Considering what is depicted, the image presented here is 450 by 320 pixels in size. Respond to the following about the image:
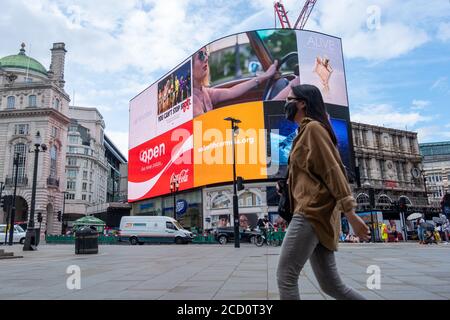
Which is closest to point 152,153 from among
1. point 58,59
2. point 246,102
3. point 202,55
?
point 202,55

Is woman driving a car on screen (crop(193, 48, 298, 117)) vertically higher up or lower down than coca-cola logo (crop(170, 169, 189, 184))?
higher up

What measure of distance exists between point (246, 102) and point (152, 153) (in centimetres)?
1857

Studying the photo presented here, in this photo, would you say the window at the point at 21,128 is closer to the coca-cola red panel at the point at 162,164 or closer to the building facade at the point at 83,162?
the coca-cola red panel at the point at 162,164

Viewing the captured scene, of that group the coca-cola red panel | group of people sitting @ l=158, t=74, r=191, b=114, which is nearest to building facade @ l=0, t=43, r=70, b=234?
the coca-cola red panel

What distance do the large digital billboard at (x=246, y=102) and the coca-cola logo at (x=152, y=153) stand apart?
1.95 ft

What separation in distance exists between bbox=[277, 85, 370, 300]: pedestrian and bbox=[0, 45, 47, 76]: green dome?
72.4m

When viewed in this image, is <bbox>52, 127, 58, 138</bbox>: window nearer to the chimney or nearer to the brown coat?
the chimney

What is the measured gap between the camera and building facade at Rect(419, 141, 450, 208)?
8489cm

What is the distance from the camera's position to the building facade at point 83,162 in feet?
295

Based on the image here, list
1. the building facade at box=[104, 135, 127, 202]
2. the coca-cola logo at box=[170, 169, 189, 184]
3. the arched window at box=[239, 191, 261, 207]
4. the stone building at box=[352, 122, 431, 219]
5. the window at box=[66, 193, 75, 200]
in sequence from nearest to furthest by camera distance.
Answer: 1. the arched window at box=[239, 191, 261, 207]
2. the coca-cola logo at box=[170, 169, 189, 184]
3. the stone building at box=[352, 122, 431, 219]
4. the window at box=[66, 193, 75, 200]
5. the building facade at box=[104, 135, 127, 202]
